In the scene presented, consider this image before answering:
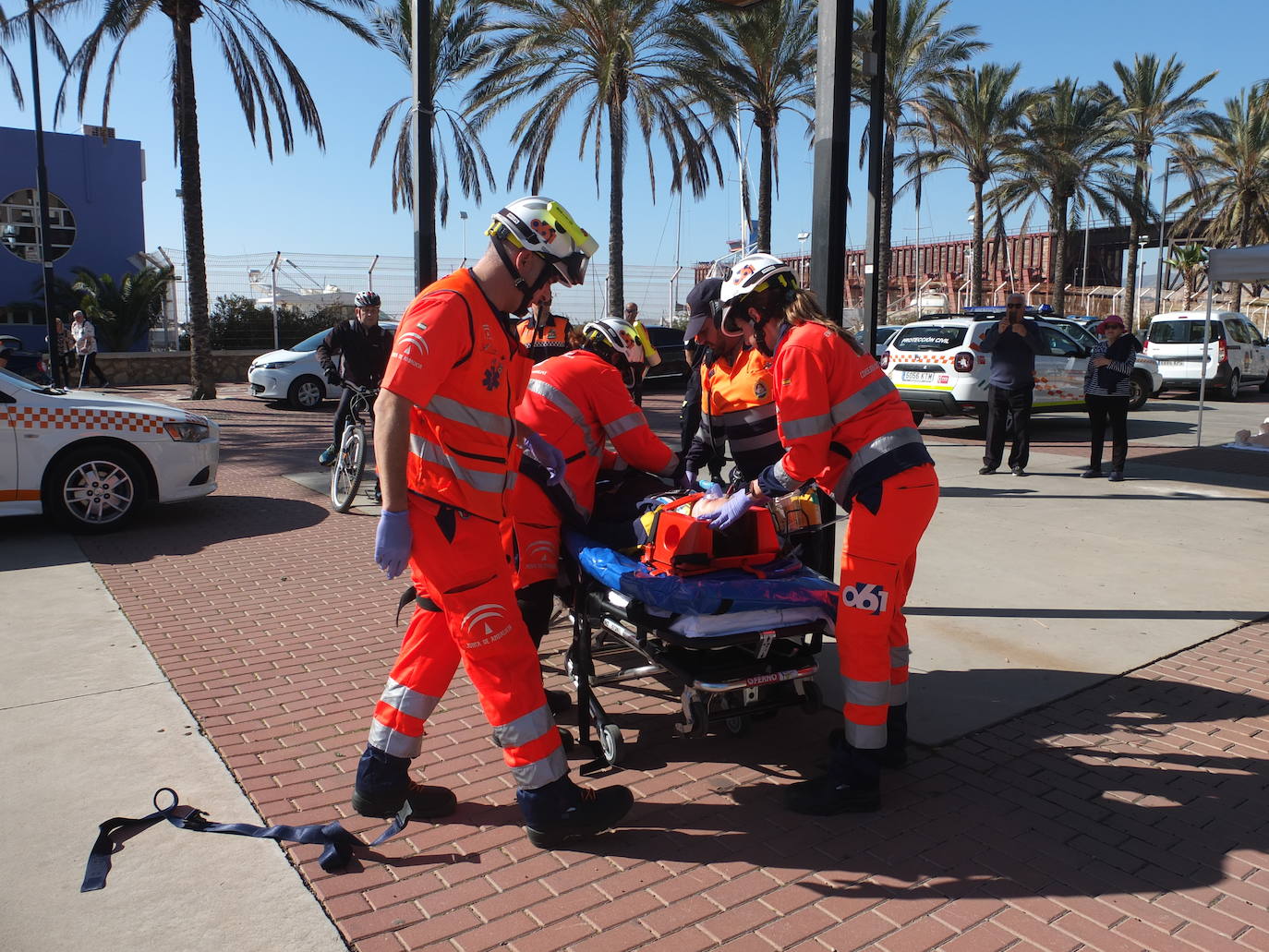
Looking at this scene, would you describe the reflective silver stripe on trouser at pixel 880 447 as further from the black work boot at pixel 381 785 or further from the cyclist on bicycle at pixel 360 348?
the cyclist on bicycle at pixel 360 348

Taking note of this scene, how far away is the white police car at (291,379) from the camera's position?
1958 cm

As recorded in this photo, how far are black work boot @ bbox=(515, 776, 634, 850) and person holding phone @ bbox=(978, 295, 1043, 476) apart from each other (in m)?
8.96

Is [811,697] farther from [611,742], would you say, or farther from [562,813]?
[562,813]

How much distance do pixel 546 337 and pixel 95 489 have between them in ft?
12.8

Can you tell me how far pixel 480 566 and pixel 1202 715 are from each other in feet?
11.2

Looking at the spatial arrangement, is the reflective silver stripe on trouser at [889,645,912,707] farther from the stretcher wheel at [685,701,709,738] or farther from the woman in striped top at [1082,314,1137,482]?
the woman in striped top at [1082,314,1137,482]

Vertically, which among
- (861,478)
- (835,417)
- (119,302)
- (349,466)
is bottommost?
(349,466)

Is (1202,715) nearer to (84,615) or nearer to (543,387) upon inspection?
(543,387)

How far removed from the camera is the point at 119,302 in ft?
90.8

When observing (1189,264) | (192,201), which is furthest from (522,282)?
(1189,264)

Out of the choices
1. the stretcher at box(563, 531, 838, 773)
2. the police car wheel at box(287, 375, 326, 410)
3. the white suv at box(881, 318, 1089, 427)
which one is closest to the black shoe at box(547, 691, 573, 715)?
the stretcher at box(563, 531, 838, 773)

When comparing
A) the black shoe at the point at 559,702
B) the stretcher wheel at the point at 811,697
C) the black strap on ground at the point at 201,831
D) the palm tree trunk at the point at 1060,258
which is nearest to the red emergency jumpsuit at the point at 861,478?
the stretcher wheel at the point at 811,697

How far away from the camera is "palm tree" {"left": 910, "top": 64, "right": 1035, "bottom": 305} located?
98.1 ft

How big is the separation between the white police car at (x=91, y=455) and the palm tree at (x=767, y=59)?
1766 centimetres
